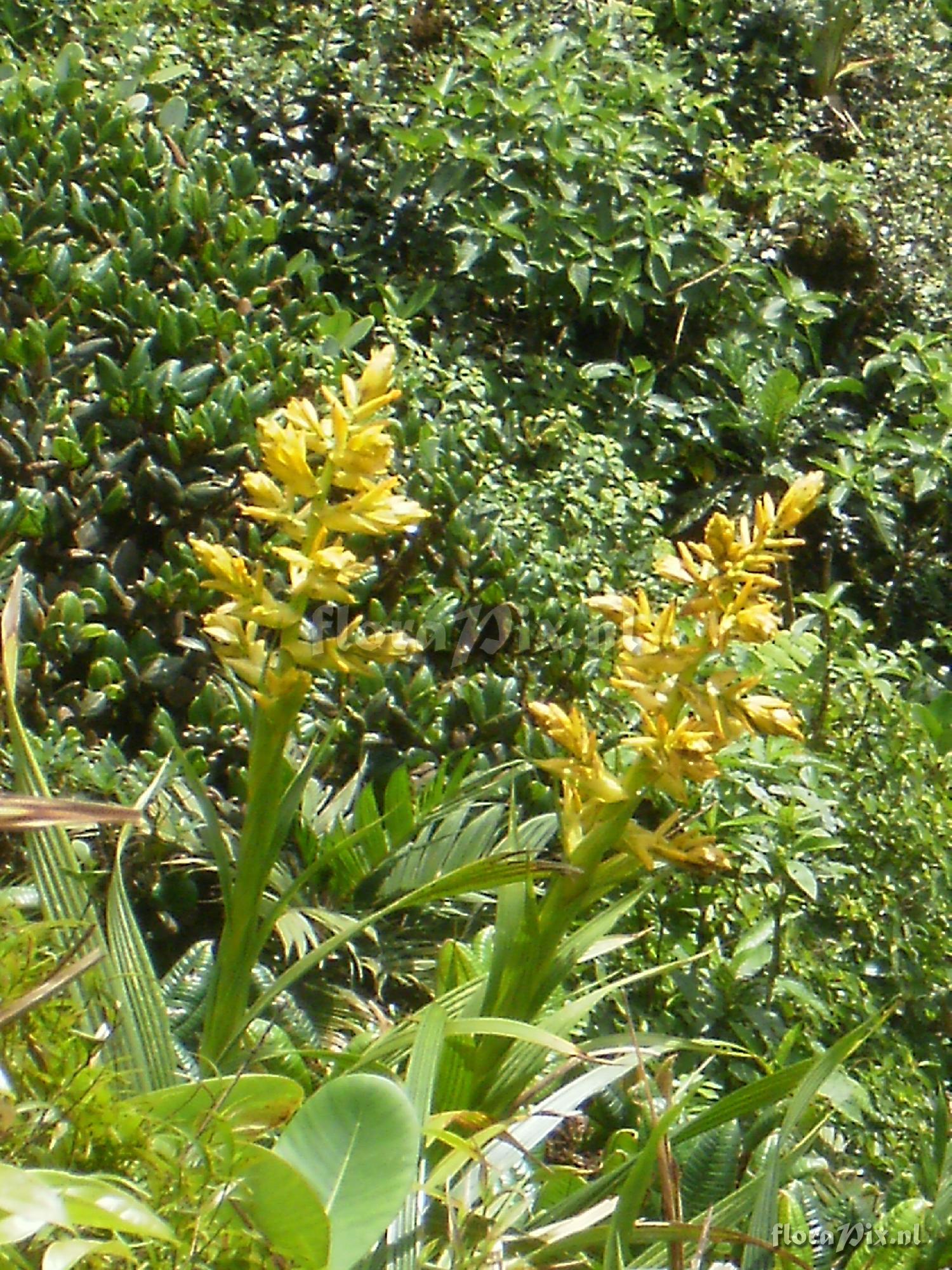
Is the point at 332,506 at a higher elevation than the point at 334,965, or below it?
higher

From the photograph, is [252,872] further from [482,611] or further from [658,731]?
[482,611]

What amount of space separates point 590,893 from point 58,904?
0.72 meters

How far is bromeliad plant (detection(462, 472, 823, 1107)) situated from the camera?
5.41 feet

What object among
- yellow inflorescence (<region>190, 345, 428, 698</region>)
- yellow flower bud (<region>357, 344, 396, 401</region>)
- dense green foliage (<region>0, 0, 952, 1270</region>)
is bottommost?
dense green foliage (<region>0, 0, 952, 1270</region>)

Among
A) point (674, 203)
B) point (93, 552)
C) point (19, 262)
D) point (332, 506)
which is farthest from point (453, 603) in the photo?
point (674, 203)

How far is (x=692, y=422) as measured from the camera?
15.1 feet

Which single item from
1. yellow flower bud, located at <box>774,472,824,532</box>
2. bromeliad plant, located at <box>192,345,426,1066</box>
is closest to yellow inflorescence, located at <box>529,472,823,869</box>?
yellow flower bud, located at <box>774,472,824,532</box>

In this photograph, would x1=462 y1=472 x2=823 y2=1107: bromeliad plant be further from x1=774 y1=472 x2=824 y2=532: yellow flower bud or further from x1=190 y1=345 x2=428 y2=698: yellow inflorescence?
x1=190 y1=345 x2=428 y2=698: yellow inflorescence

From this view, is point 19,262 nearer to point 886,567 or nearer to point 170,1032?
point 170,1032

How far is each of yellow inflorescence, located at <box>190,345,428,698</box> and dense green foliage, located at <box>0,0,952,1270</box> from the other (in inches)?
3.5

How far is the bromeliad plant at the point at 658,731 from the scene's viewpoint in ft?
5.41

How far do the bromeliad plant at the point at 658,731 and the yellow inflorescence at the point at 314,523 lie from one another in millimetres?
283

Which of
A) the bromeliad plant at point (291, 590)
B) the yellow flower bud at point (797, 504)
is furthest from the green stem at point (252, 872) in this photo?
the yellow flower bud at point (797, 504)

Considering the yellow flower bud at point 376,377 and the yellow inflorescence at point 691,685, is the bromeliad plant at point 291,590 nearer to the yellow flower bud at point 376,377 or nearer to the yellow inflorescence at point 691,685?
the yellow flower bud at point 376,377
